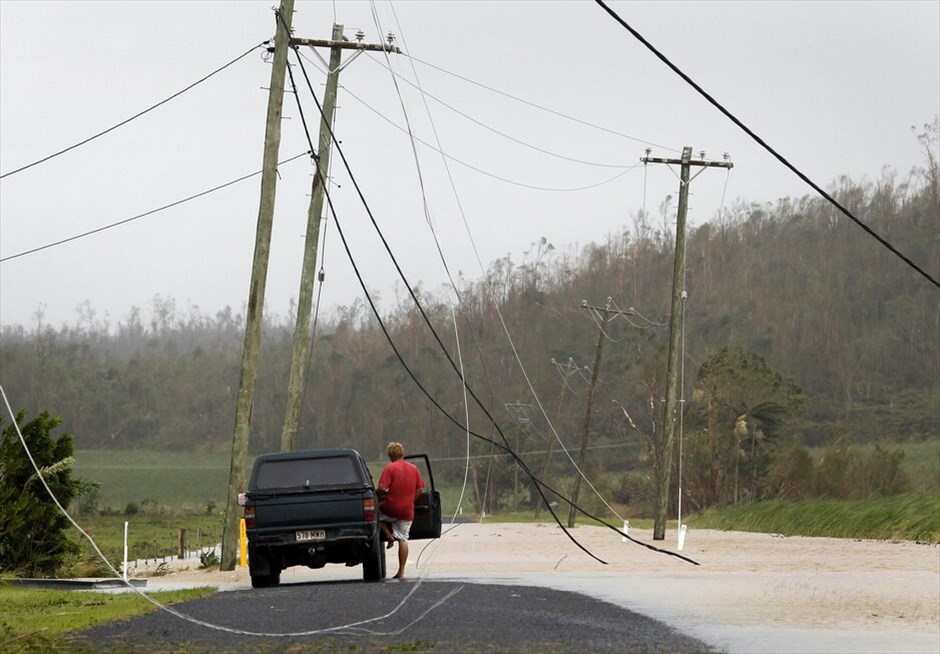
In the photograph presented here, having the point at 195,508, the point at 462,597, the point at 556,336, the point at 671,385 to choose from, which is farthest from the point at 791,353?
the point at 462,597

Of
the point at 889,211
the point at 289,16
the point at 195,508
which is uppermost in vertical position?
the point at 889,211

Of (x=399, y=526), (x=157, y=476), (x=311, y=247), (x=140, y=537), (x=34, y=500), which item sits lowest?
(x=140, y=537)

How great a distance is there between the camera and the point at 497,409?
13875cm

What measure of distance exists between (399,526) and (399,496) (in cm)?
58

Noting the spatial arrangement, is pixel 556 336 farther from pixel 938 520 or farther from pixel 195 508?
pixel 938 520

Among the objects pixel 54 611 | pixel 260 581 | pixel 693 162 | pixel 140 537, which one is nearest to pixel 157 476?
pixel 140 537

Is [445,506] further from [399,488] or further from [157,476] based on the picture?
[399,488]

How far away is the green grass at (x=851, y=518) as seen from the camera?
134ft

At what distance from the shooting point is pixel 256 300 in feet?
96.8

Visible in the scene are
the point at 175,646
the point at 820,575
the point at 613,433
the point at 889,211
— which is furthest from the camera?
the point at 889,211

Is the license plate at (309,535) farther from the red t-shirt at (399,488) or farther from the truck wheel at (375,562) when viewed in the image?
the red t-shirt at (399,488)

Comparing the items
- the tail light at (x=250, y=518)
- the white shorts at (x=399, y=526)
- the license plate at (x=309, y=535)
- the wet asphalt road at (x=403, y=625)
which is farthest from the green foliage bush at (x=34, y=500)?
the wet asphalt road at (x=403, y=625)

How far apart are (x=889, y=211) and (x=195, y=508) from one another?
278 feet

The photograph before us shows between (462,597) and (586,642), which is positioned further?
(462,597)
